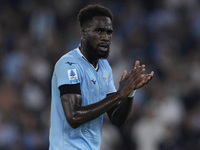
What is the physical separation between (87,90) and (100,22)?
0.71 metres

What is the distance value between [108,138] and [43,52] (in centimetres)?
334

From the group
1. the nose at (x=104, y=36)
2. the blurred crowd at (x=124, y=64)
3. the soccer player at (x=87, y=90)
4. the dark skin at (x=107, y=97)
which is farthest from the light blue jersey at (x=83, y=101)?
the blurred crowd at (x=124, y=64)

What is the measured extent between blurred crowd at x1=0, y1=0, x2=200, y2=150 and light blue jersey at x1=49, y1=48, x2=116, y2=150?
3.84m

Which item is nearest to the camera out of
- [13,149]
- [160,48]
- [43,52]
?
[13,149]

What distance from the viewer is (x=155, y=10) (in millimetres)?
11680

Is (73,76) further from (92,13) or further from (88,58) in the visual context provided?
(92,13)

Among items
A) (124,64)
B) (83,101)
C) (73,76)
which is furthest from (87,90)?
(124,64)

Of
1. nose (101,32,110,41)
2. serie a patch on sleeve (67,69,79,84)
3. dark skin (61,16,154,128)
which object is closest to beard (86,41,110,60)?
dark skin (61,16,154,128)

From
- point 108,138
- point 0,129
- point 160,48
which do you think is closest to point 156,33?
point 160,48

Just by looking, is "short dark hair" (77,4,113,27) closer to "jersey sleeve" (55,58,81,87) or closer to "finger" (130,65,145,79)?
"jersey sleeve" (55,58,81,87)

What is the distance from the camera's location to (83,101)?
4.54 m

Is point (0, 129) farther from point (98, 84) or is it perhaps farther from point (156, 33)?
point (98, 84)

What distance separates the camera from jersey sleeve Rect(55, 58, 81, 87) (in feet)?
14.4

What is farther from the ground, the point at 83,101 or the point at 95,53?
the point at 95,53
